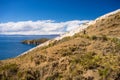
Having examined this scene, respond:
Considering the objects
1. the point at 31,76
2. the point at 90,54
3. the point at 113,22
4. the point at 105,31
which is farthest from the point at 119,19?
the point at 31,76

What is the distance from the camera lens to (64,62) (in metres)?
12.9

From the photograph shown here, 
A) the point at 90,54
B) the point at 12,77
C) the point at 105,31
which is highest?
the point at 105,31

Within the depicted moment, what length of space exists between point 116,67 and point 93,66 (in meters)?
1.22

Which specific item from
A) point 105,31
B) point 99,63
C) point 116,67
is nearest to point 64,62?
point 99,63

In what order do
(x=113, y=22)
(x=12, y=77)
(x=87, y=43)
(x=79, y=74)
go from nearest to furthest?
(x=79, y=74)
(x=12, y=77)
(x=87, y=43)
(x=113, y=22)

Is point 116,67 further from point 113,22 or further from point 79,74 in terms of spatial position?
point 113,22

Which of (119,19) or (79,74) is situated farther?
(119,19)

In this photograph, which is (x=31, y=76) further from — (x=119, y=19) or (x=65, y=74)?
(x=119, y=19)

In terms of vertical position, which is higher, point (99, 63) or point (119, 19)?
point (119, 19)

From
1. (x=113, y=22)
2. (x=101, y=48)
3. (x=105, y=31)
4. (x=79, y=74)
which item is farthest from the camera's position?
(x=113, y=22)

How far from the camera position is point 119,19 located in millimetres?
22219

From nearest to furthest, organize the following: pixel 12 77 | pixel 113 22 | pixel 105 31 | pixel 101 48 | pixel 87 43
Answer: pixel 12 77 → pixel 101 48 → pixel 87 43 → pixel 105 31 → pixel 113 22

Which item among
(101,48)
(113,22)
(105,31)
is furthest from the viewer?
(113,22)

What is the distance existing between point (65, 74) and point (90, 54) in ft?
7.70
